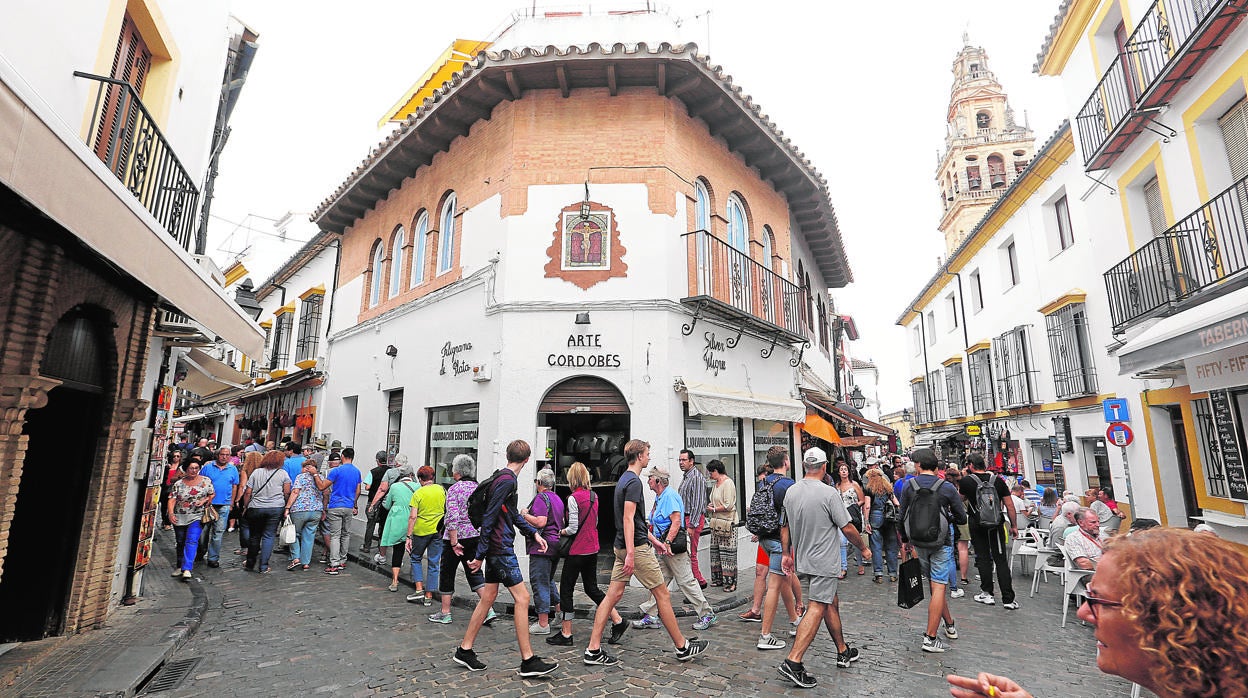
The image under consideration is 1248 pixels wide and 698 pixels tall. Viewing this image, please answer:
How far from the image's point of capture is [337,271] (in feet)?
50.8

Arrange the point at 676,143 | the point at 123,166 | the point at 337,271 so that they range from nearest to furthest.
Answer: the point at 123,166
the point at 676,143
the point at 337,271

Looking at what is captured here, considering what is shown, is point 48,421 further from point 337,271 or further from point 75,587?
point 337,271

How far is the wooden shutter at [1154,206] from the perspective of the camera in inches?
376

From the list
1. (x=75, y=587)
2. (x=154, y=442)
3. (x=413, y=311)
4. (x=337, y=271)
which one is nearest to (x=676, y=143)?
(x=413, y=311)

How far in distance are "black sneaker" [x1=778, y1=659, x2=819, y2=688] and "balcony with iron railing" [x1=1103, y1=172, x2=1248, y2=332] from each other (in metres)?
7.45

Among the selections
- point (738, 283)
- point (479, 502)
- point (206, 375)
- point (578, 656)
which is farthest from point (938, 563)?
point (206, 375)

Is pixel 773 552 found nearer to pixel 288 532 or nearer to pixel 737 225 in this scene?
pixel 737 225

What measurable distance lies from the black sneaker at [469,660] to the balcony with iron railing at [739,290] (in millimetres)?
5740

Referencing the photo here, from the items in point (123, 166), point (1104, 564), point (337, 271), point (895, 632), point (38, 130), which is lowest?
point (895, 632)

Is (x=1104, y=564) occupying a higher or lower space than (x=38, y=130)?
lower

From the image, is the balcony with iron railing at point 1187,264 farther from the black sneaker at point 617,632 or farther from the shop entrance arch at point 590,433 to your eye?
the black sneaker at point 617,632

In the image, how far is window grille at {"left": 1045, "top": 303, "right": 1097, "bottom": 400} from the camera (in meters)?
13.3

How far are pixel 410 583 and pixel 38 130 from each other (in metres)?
7.10

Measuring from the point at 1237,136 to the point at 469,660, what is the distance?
37.9ft
